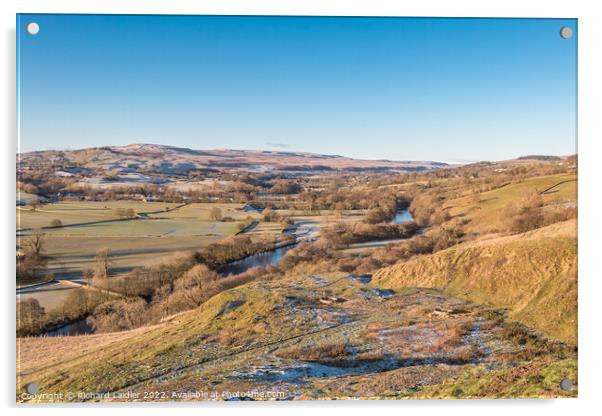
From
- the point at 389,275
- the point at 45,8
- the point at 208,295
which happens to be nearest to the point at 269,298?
the point at 208,295

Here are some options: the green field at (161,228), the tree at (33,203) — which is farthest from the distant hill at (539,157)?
the tree at (33,203)

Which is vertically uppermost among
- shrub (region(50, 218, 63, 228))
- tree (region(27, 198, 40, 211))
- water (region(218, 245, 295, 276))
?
tree (region(27, 198, 40, 211))

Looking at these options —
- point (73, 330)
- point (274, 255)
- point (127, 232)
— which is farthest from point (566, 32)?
point (73, 330)

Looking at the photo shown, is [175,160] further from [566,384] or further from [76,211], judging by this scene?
[566,384]

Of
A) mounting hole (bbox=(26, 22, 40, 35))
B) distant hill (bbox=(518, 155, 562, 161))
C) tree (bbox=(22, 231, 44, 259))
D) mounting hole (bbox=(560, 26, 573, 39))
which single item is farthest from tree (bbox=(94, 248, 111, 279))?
mounting hole (bbox=(560, 26, 573, 39))

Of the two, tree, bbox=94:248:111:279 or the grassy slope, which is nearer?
tree, bbox=94:248:111:279

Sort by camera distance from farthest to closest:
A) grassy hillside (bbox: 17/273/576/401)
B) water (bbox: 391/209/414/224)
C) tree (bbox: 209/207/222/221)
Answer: water (bbox: 391/209/414/224), tree (bbox: 209/207/222/221), grassy hillside (bbox: 17/273/576/401)

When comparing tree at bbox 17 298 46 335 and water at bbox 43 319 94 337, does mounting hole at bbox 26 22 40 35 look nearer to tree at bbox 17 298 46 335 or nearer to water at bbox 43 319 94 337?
tree at bbox 17 298 46 335
